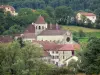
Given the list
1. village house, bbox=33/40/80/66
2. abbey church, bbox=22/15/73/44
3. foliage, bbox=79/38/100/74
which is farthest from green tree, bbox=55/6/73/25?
foliage, bbox=79/38/100/74

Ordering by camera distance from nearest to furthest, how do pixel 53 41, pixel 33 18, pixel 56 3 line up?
pixel 53 41 → pixel 33 18 → pixel 56 3

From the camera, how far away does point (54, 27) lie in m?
81.3

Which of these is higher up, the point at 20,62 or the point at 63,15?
the point at 20,62

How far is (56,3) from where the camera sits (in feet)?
441

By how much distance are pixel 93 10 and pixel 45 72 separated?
85530mm

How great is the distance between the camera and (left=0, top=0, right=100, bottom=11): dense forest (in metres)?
132

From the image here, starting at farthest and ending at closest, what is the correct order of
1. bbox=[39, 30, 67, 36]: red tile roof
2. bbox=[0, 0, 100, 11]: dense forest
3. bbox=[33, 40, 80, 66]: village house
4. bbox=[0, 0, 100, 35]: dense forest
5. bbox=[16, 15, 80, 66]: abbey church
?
bbox=[0, 0, 100, 11]: dense forest → bbox=[0, 0, 100, 35]: dense forest → bbox=[39, 30, 67, 36]: red tile roof → bbox=[16, 15, 80, 66]: abbey church → bbox=[33, 40, 80, 66]: village house

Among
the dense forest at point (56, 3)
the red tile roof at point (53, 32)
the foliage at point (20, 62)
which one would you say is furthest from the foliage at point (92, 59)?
the dense forest at point (56, 3)

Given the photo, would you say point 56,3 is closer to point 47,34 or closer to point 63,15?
point 63,15

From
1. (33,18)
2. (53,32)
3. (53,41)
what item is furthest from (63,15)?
(53,41)

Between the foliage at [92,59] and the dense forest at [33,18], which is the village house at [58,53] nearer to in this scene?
the foliage at [92,59]

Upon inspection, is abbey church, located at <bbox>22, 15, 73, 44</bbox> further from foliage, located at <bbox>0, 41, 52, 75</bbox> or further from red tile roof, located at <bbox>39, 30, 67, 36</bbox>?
foliage, located at <bbox>0, 41, 52, 75</bbox>

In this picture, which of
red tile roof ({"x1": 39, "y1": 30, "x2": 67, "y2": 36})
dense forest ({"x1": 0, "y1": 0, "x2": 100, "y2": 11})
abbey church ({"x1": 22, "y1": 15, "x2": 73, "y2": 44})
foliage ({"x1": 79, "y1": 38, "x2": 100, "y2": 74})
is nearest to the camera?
foliage ({"x1": 79, "y1": 38, "x2": 100, "y2": 74})

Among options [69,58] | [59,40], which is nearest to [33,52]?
[69,58]
